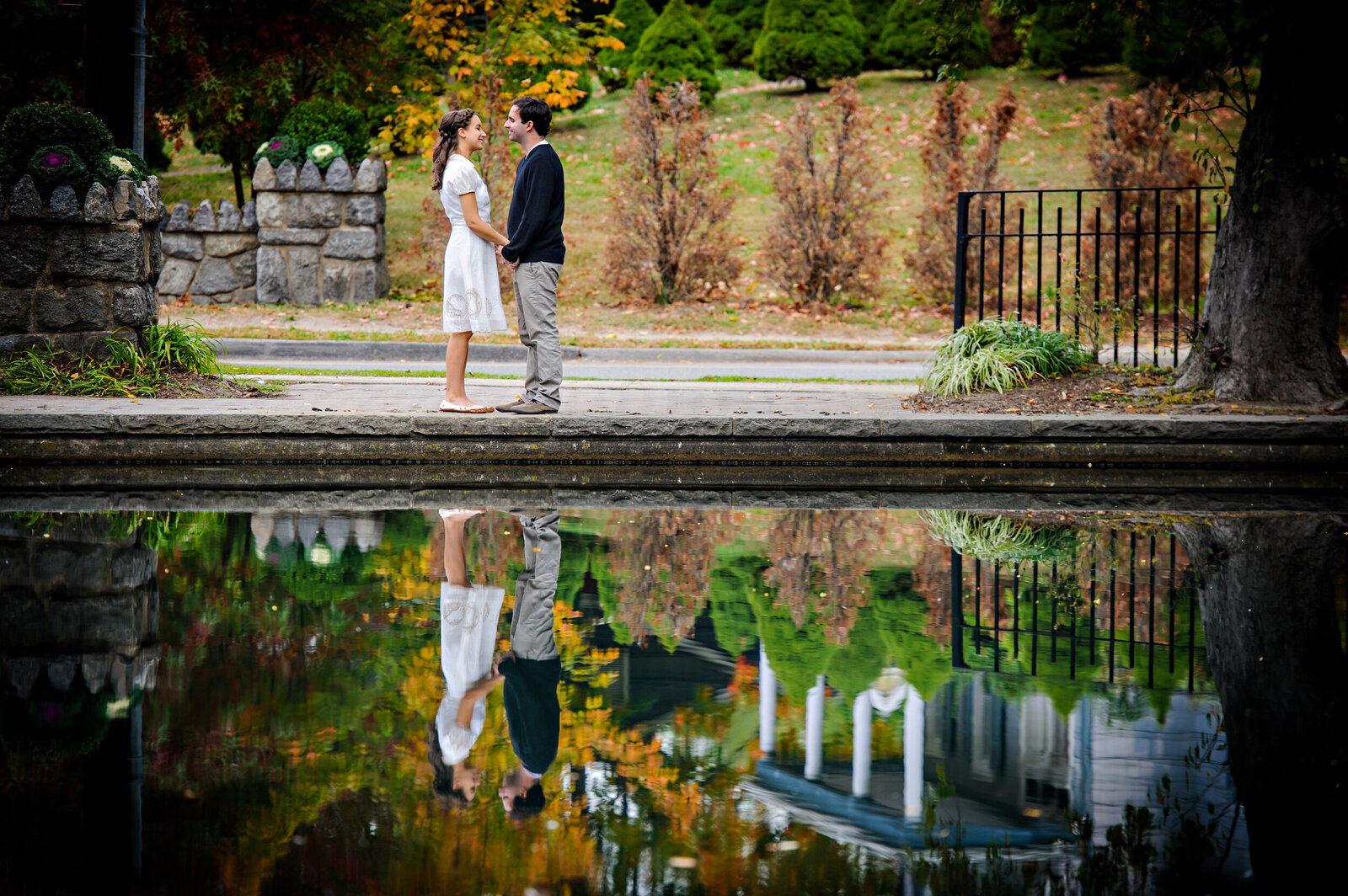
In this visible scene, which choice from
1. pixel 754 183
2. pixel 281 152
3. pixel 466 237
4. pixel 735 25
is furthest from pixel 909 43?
pixel 466 237

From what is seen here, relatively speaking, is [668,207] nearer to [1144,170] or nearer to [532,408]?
[1144,170]

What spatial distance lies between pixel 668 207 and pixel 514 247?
8561 millimetres

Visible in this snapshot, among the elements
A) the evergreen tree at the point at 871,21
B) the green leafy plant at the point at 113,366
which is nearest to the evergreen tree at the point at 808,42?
the evergreen tree at the point at 871,21

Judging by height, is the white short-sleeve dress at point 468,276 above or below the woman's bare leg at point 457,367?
above

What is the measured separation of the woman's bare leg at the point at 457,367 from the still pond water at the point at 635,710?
2.28m

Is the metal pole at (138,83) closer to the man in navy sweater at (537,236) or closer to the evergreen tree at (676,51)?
the man in navy sweater at (537,236)

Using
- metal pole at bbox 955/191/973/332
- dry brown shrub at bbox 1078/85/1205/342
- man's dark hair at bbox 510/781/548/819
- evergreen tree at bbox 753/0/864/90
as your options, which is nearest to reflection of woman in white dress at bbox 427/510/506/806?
man's dark hair at bbox 510/781/548/819

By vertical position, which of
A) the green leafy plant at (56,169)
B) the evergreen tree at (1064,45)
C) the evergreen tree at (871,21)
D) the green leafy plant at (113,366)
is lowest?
the green leafy plant at (113,366)

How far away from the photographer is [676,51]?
2466cm

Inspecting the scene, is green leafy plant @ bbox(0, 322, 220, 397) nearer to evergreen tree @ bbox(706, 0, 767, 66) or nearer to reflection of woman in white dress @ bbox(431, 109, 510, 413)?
reflection of woman in white dress @ bbox(431, 109, 510, 413)

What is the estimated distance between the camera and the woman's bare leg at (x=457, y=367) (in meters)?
7.87

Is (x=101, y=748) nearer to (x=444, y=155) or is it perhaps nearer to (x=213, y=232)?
(x=444, y=155)

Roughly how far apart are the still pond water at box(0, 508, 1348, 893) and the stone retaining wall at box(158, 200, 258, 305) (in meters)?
11.0

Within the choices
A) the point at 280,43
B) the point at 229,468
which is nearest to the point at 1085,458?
the point at 229,468
